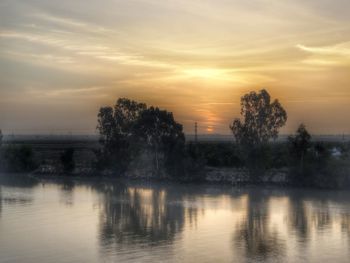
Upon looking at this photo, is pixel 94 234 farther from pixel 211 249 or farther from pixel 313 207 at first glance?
pixel 313 207

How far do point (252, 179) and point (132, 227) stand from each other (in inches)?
722

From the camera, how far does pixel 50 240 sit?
67.5ft

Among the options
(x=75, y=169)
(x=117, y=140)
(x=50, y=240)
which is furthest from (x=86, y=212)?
(x=75, y=169)

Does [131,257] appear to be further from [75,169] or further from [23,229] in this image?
[75,169]

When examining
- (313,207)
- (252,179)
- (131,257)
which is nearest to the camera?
(131,257)

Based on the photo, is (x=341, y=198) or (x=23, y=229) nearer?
(x=23, y=229)

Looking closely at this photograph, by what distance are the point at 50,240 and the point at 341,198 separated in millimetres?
19526

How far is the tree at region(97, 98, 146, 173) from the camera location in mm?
46750

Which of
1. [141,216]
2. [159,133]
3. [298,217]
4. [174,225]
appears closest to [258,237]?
[174,225]

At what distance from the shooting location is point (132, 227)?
2370 centimetres

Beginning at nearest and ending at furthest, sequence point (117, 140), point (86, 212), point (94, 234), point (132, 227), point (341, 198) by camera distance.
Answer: point (94, 234)
point (132, 227)
point (86, 212)
point (341, 198)
point (117, 140)

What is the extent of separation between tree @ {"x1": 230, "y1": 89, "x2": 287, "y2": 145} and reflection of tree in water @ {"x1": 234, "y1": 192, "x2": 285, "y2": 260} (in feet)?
39.2

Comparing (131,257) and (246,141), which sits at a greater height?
(246,141)

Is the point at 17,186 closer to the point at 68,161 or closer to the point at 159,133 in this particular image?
the point at 68,161
